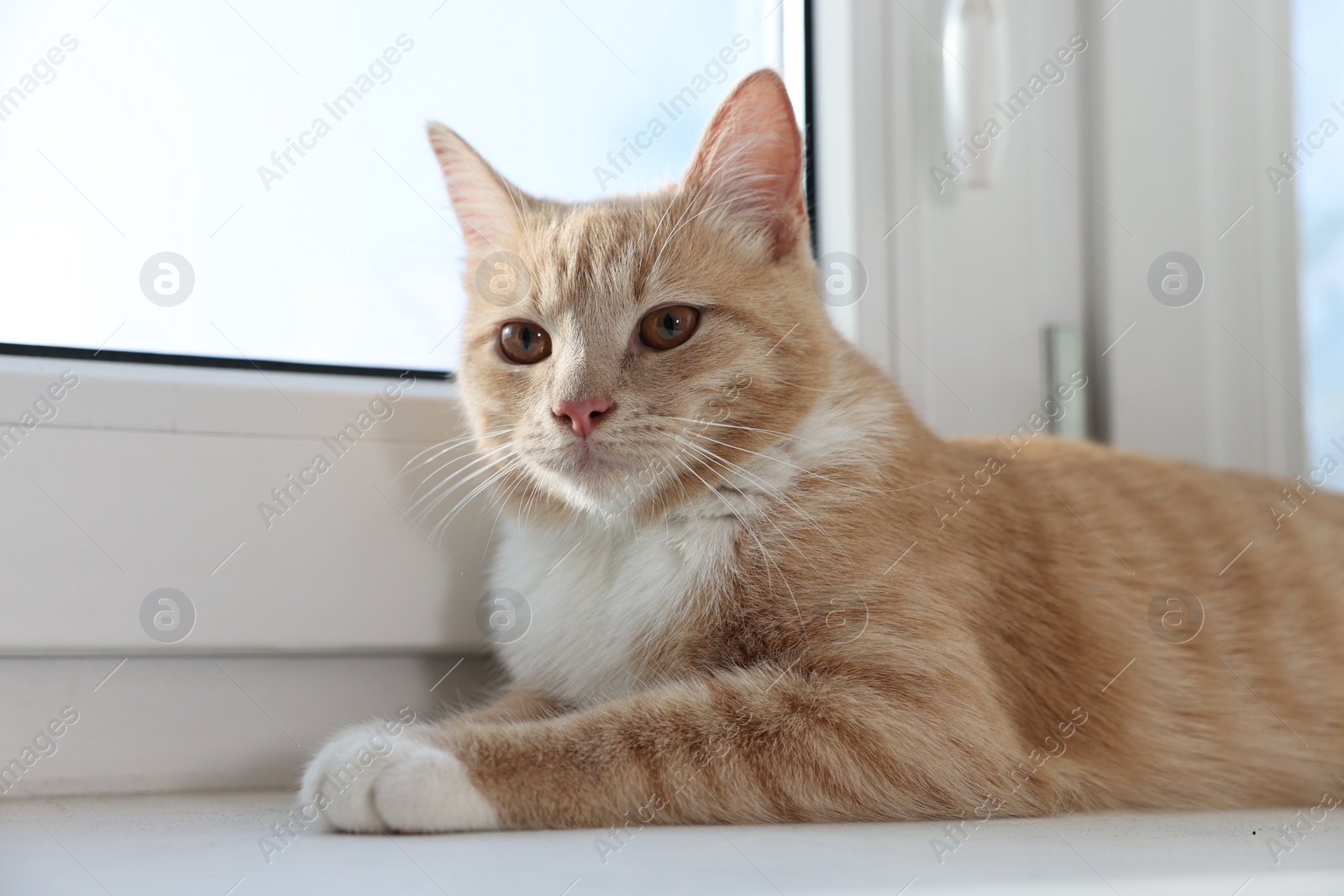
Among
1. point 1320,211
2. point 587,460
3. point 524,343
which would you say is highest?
point 1320,211

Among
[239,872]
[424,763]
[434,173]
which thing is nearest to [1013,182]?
[434,173]

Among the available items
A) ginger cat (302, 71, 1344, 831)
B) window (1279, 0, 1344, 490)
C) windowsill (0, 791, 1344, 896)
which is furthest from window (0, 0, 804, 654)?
window (1279, 0, 1344, 490)

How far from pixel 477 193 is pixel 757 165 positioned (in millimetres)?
434

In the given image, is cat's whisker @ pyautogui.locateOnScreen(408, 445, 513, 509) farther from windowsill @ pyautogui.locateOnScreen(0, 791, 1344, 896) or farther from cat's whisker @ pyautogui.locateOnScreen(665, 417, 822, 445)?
windowsill @ pyautogui.locateOnScreen(0, 791, 1344, 896)

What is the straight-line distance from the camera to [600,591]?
1354 mm

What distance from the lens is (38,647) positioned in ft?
4.38

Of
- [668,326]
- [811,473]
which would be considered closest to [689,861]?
[811,473]

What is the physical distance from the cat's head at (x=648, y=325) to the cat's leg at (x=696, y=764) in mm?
300

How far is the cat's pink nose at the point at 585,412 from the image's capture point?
48.2 inches

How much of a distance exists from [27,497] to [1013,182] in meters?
1.71

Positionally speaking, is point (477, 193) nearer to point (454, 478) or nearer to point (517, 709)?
point (454, 478)

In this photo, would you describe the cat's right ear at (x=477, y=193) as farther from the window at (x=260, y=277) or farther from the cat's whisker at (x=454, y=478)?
the cat's whisker at (x=454, y=478)

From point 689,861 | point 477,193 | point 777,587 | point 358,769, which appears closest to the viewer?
point 689,861

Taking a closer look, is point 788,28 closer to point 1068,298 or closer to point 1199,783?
point 1068,298
